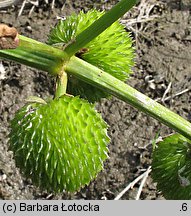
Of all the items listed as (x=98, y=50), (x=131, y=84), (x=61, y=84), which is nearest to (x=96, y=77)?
(x=61, y=84)

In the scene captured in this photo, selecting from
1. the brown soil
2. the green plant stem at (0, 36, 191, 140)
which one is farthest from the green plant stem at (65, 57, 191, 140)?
the brown soil

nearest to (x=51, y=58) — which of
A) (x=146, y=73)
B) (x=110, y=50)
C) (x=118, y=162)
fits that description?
(x=110, y=50)

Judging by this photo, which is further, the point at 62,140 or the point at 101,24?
the point at 62,140

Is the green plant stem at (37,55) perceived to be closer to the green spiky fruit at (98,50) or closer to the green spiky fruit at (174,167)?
the green spiky fruit at (98,50)

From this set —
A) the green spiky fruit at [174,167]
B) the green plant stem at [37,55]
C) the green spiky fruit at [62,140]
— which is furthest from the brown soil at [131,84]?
the green plant stem at [37,55]

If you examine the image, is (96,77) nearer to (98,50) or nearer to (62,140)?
(62,140)

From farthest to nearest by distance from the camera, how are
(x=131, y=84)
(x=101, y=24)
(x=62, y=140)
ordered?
(x=131, y=84), (x=62, y=140), (x=101, y=24)

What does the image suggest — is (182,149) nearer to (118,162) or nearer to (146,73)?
(118,162)
